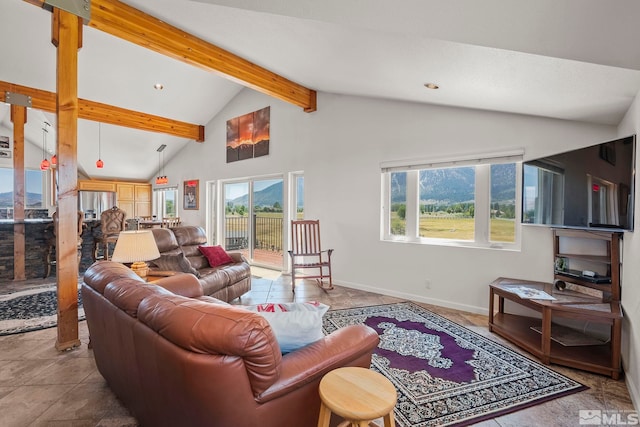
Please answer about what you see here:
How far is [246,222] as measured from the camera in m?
6.44

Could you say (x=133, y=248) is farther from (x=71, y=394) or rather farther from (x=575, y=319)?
(x=575, y=319)

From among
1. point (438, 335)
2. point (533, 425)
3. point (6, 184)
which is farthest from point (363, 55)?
point (6, 184)

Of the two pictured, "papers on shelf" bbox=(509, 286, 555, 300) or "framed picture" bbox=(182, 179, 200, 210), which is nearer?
"papers on shelf" bbox=(509, 286, 555, 300)

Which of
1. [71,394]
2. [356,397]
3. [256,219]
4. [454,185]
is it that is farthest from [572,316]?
[256,219]

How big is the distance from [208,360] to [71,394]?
173 centimetres

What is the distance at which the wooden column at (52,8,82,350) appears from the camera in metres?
2.50

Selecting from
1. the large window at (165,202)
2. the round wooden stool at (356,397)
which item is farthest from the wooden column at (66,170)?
the large window at (165,202)

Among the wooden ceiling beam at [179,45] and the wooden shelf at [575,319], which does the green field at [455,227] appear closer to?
the wooden shelf at [575,319]

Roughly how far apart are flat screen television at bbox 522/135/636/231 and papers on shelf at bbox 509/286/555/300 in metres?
0.63

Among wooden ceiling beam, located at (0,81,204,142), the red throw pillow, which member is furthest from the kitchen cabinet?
the red throw pillow

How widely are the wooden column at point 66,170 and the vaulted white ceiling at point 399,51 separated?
0.88 metres

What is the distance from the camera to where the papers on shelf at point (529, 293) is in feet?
8.02

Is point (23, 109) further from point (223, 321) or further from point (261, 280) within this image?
point (223, 321)

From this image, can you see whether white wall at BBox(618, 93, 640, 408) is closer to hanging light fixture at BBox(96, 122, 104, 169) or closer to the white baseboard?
the white baseboard
